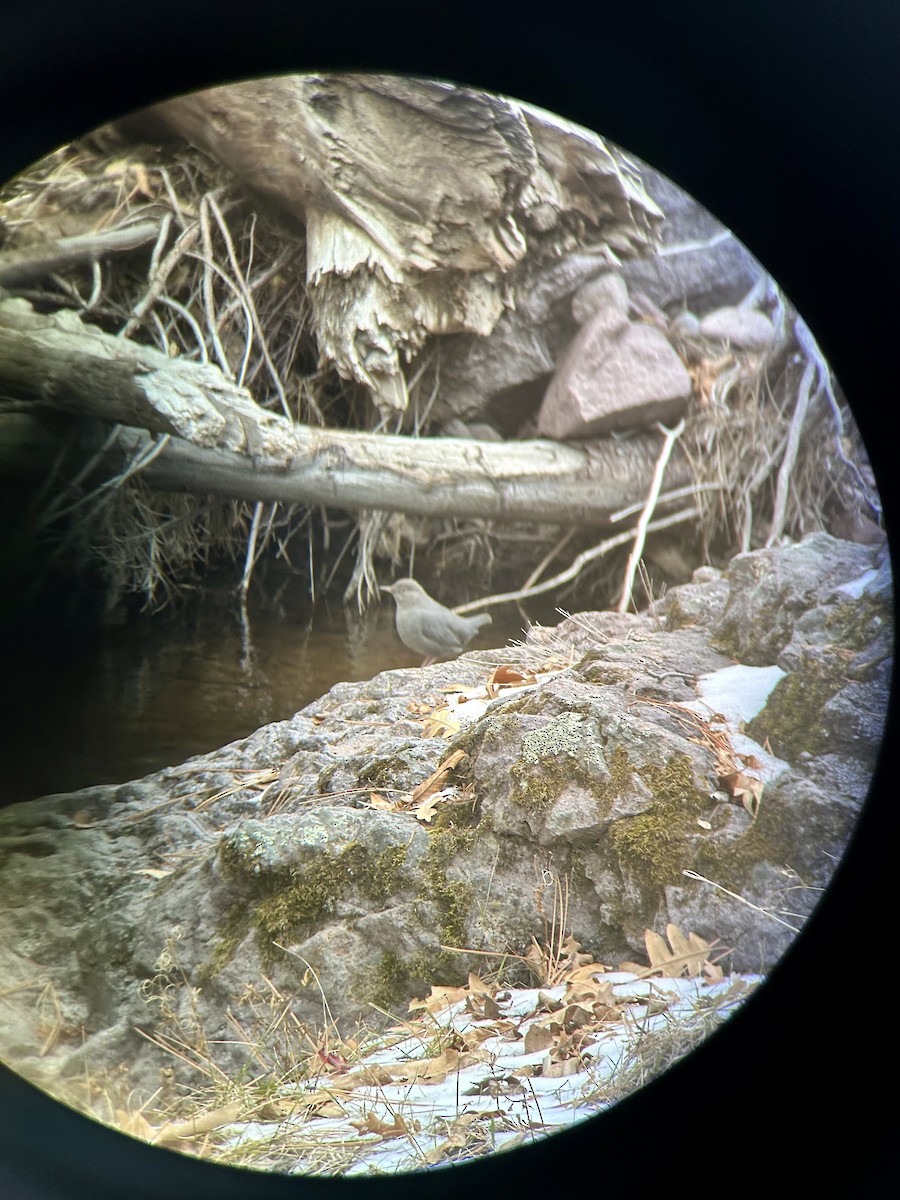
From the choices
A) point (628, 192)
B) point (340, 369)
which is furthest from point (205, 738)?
point (628, 192)

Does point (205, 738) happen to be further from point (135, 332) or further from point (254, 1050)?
point (135, 332)

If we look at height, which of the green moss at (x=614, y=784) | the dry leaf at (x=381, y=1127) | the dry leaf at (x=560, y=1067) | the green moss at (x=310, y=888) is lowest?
the dry leaf at (x=381, y=1127)

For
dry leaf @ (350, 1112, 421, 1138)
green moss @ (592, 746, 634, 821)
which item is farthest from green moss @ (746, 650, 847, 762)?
dry leaf @ (350, 1112, 421, 1138)

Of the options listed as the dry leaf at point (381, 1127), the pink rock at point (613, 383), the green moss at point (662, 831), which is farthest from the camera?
the pink rock at point (613, 383)

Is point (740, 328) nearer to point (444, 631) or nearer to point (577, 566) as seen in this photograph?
point (577, 566)

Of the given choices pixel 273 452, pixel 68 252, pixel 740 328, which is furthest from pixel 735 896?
pixel 68 252

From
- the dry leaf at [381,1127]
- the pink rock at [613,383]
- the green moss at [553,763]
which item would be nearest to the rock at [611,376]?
the pink rock at [613,383]

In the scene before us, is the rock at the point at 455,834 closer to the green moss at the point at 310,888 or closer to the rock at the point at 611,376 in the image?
the green moss at the point at 310,888
